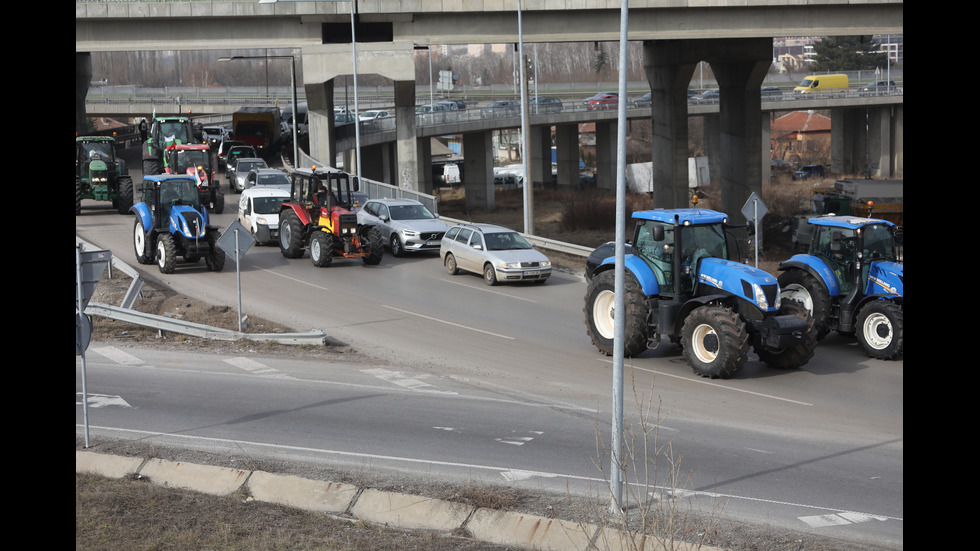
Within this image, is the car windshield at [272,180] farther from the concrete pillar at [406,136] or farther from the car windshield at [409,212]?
the concrete pillar at [406,136]

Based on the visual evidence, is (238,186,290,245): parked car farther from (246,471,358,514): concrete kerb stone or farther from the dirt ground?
(246,471,358,514): concrete kerb stone

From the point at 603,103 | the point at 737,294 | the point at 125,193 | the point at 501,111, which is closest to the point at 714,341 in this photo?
the point at 737,294

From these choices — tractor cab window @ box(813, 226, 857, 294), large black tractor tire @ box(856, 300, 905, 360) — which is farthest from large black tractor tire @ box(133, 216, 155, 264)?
large black tractor tire @ box(856, 300, 905, 360)

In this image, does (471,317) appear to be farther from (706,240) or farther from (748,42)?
(748,42)

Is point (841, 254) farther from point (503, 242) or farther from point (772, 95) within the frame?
point (772, 95)

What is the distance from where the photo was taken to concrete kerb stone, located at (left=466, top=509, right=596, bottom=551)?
9.39m

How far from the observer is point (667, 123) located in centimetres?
5334

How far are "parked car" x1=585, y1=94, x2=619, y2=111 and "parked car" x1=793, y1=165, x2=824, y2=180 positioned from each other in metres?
17.5

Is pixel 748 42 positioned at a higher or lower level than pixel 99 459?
higher

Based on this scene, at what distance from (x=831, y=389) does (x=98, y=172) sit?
29017mm

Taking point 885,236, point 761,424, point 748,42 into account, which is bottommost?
point 761,424

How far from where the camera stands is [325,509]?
34.6ft

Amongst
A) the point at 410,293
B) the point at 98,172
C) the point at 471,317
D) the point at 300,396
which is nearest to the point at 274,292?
the point at 410,293

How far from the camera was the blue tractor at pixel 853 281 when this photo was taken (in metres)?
17.9
